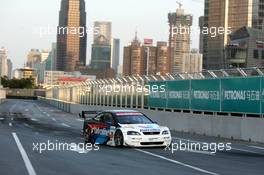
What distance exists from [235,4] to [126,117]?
11318 cm

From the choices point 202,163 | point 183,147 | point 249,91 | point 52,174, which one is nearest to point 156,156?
point 202,163

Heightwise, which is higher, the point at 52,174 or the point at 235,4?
the point at 235,4

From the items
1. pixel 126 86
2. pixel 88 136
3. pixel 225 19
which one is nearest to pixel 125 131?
pixel 88 136

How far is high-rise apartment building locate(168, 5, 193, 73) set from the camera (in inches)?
4419

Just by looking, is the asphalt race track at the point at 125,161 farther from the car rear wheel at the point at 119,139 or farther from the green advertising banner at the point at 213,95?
the green advertising banner at the point at 213,95

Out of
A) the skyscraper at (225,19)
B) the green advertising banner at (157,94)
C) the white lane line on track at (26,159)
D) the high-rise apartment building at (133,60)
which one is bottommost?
the white lane line on track at (26,159)

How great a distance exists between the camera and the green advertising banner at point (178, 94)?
3133 centimetres

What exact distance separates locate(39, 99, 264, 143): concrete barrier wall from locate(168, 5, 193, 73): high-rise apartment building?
258 ft

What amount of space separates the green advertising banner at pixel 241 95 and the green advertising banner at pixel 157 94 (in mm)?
7787

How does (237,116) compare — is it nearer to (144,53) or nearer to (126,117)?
(126,117)

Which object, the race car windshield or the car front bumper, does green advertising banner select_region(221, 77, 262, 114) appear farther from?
the car front bumper

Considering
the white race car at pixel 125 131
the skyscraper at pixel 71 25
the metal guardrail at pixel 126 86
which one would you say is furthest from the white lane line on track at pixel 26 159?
the skyscraper at pixel 71 25

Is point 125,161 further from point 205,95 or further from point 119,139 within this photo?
point 205,95

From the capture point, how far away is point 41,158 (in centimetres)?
1581
